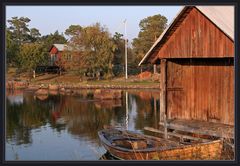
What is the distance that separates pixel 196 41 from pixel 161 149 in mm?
3701

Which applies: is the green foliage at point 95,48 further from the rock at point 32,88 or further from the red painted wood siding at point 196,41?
the red painted wood siding at point 196,41

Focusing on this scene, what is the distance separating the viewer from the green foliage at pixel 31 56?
66.4 meters

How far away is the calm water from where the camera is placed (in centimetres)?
2045

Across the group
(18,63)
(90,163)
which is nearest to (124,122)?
(90,163)

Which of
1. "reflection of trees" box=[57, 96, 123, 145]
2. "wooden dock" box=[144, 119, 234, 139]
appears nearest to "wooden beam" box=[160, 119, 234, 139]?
"wooden dock" box=[144, 119, 234, 139]

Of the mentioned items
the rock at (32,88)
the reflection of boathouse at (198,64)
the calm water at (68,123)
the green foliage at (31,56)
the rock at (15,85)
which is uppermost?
the green foliage at (31,56)

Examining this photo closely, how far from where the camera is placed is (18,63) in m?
70.8

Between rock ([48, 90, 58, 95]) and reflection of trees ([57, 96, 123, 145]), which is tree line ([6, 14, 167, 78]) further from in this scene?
reflection of trees ([57, 96, 123, 145])

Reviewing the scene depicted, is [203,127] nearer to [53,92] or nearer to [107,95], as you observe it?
[107,95]

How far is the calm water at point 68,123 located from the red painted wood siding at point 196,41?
4403 mm

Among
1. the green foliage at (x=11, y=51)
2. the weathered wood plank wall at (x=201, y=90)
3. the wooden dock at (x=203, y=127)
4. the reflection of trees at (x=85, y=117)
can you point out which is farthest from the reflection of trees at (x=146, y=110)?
the green foliage at (x=11, y=51)

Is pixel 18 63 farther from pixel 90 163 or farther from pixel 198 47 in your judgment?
pixel 90 163

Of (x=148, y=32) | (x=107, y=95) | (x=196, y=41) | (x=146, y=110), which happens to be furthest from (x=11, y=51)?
(x=196, y=41)
